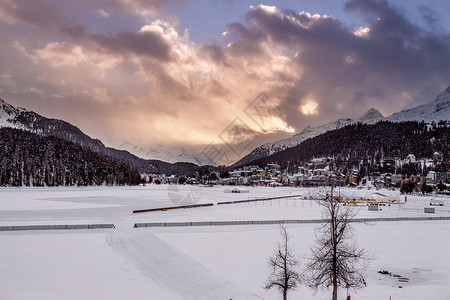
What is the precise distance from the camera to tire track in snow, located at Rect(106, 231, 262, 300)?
2062 cm

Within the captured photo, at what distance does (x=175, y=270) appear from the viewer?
2462 cm

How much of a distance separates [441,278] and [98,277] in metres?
22.4

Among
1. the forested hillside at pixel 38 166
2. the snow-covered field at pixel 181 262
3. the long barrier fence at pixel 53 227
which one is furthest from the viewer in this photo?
the forested hillside at pixel 38 166

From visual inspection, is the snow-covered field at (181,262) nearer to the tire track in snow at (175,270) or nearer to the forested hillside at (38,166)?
the tire track in snow at (175,270)

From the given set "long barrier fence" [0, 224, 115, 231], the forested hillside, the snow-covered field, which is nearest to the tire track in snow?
the snow-covered field

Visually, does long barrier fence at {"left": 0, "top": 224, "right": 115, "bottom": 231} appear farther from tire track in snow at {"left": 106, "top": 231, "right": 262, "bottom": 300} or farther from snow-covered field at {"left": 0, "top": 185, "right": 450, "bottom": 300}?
tire track in snow at {"left": 106, "top": 231, "right": 262, "bottom": 300}

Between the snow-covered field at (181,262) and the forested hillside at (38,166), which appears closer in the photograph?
the snow-covered field at (181,262)

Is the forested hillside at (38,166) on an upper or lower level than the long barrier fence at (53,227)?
upper

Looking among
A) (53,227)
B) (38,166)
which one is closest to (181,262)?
(53,227)

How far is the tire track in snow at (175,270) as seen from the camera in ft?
67.7

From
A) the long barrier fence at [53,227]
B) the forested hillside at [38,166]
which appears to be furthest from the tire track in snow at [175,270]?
the forested hillside at [38,166]

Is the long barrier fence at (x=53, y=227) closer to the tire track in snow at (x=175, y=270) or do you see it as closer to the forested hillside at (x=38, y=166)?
the tire track in snow at (x=175, y=270)

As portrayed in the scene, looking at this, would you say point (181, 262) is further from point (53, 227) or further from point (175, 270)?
point (53, 227)

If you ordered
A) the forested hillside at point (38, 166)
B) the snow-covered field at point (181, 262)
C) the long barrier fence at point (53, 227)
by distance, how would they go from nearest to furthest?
the snow-covered field at point (181, 262) → the long barrier fence at point (53, 227) → the forested hillside at point (38, 166)
